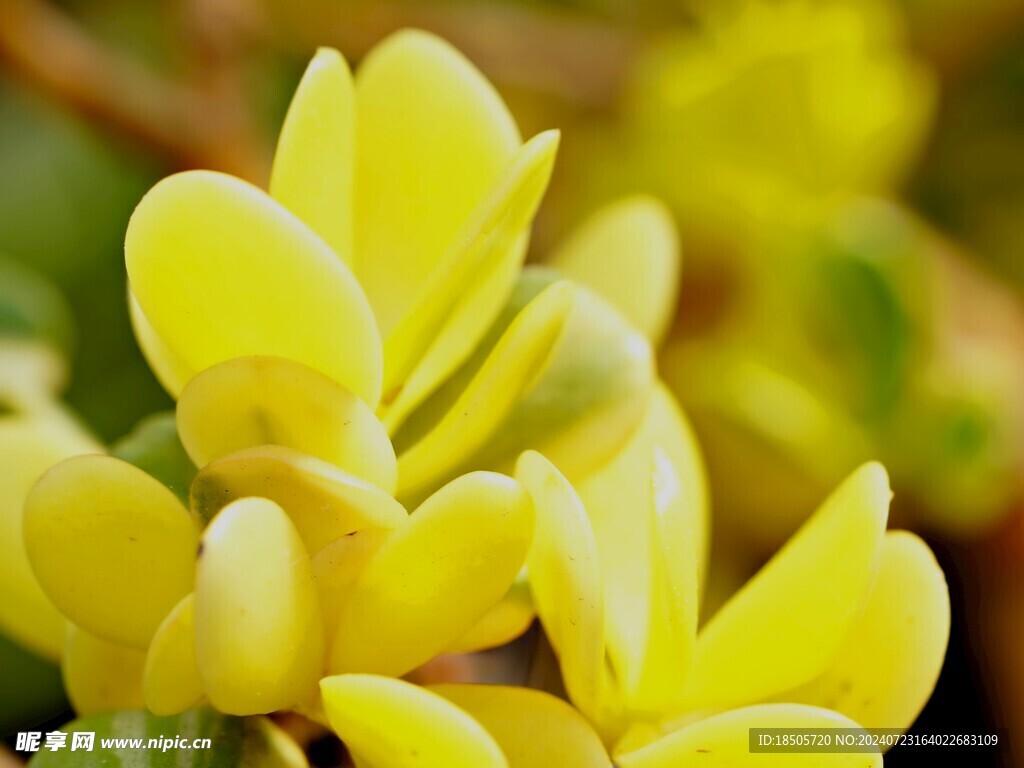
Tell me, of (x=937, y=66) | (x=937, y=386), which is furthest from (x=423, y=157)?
(x=937, y=66)

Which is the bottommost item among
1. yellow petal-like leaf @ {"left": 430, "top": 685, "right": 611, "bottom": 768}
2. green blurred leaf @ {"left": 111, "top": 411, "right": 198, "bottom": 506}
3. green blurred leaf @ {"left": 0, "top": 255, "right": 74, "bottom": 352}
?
green blurred leaf @ {"left": 0, "top": 255, "right": 74, "bottom": 352}

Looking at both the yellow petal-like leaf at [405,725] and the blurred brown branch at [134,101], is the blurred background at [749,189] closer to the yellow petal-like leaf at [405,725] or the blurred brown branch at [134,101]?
the blurred brown branch at [134,101]

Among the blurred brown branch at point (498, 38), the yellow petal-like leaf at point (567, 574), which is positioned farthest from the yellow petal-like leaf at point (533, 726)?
the blurred brown branch at point (498, 38)

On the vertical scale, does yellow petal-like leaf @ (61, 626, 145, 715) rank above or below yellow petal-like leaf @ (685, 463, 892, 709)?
below

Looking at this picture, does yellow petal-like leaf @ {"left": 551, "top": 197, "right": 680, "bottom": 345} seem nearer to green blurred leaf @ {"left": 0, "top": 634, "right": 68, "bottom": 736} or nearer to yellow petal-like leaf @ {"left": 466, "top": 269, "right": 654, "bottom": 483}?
yellow petal-like leaf @ {"left": 466, "top": 269, "right": 654, "bottom": 483}

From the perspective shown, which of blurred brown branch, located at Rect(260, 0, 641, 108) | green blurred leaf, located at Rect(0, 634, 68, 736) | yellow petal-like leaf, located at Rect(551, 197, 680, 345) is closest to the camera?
yellow petal-like leaf, located at Rect(551, 197, 680, 345)

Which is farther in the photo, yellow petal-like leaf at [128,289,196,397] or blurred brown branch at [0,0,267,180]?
blurred brown branch at [0,0,267,180]

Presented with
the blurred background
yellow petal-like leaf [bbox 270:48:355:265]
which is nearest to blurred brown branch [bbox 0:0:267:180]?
the blurred background
